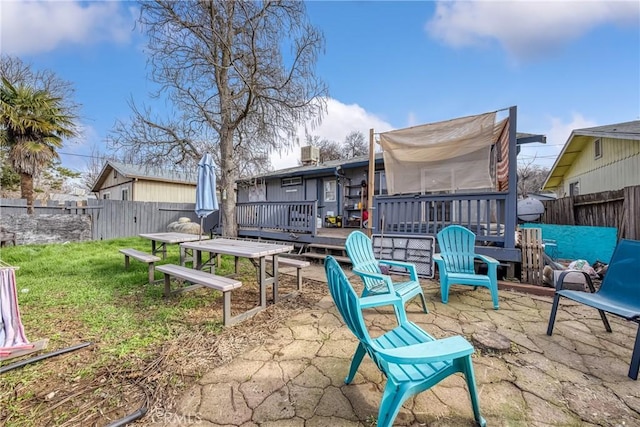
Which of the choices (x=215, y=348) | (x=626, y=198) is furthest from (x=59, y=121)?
(x=626, y=198)

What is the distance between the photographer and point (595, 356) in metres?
2.39

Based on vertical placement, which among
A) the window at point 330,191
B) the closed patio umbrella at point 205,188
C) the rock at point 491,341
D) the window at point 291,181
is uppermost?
the window at point 291,181

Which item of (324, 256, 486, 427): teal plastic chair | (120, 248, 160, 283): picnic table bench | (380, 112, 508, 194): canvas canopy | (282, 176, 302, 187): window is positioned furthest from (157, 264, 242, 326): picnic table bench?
(282, 176, 302, 187): window

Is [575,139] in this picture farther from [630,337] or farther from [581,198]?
[630,337]

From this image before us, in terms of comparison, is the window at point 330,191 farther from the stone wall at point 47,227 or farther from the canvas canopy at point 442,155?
the stone wall at point 47,227

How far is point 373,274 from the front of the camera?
9.67 ft

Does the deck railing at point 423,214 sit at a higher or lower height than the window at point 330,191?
lower

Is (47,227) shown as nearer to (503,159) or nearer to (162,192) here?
(162,192)

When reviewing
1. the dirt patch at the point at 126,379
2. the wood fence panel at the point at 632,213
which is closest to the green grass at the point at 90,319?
the dirt patch at the point at 126,379

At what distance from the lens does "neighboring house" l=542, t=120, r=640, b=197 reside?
7543 millimetres

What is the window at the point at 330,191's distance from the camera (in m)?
11.5

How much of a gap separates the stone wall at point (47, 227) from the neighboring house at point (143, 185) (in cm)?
467

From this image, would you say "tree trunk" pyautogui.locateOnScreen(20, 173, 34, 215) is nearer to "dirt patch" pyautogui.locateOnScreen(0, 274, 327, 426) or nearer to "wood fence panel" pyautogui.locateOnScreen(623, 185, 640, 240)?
"dirt patch" pyautogui.locateOnScreen(0, 274, 327, 426)

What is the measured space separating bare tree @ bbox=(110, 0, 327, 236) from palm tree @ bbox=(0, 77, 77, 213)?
4042mm
